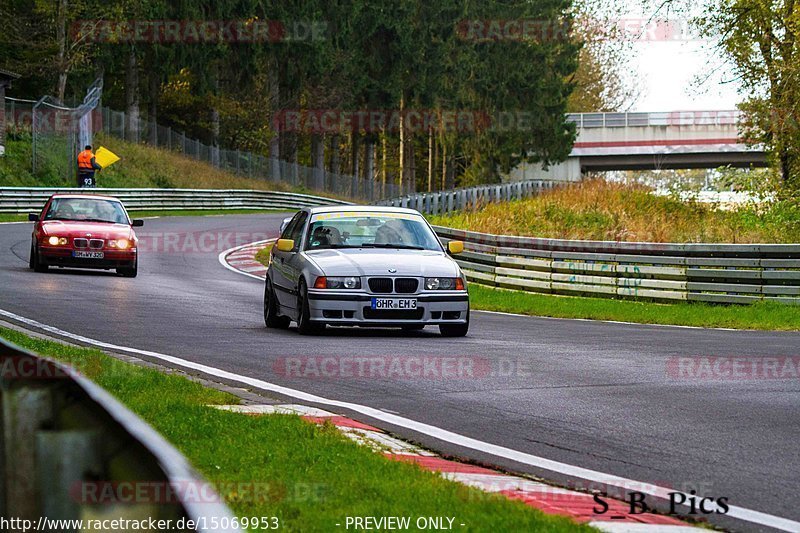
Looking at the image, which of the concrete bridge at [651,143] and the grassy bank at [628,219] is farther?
the concrete bridge at [651,143]

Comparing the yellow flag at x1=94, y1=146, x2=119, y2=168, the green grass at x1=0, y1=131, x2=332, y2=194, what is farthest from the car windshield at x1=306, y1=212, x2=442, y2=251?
the yellow flag at x1=94, y1=146, x2=119, y2=168

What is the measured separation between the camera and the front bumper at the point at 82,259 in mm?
24128

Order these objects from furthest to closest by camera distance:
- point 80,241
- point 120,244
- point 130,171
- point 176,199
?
1. point 130,171
2. point 176,199
3. point 120,244
4. point 80,241

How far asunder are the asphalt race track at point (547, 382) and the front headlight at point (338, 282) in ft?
1.94

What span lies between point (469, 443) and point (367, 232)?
889 centimetres

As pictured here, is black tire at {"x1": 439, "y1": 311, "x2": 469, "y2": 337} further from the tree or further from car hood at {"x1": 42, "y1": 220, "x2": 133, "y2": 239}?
the tree

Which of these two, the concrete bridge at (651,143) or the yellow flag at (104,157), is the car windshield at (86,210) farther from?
the concrete bridge at (651,143)

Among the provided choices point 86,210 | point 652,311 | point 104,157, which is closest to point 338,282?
point 652,311

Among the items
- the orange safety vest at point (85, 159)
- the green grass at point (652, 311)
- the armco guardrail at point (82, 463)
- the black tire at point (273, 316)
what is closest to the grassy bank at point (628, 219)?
the green grass at point (652, 311)

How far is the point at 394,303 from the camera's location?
15.4 m

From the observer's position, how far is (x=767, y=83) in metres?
32.2

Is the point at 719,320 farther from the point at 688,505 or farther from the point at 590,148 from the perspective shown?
the point at 590,148

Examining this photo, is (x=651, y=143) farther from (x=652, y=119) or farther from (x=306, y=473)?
(x=306, y=473)

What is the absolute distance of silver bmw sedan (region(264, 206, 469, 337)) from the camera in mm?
15352
